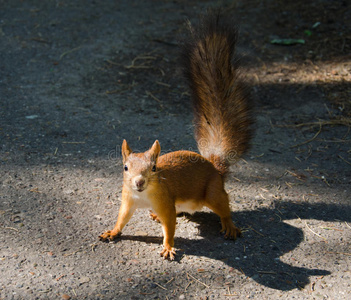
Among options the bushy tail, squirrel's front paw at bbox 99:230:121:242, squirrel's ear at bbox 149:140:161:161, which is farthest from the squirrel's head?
the bushy tail

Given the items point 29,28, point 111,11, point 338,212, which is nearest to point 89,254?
point 338,212

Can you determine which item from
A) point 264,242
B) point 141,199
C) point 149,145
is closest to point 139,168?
point 141,199

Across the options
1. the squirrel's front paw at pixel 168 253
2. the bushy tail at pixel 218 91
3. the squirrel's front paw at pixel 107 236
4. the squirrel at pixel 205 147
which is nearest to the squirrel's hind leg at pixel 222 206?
the squirrel at pixel 205 147

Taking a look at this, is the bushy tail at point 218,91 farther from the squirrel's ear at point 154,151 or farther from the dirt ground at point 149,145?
the squirrel's ear at point 154,151

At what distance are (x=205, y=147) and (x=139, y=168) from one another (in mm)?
780

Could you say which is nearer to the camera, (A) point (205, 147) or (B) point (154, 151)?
(B) point (154, 151)

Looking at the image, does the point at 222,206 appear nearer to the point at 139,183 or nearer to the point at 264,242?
the point at 264,242

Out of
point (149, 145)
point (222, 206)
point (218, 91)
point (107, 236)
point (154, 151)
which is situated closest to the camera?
point (154, 151)

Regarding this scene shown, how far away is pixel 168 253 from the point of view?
2311mm

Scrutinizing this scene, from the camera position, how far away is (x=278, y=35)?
18.5ft

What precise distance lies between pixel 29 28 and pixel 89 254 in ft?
13.5

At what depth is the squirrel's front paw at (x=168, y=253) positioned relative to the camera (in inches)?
90.2

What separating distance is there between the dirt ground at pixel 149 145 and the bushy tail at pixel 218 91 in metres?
0.16

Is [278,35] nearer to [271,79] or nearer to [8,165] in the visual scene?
[271,79]
